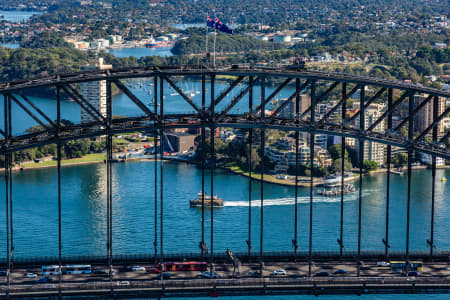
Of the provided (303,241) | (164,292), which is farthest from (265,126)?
(303,241)

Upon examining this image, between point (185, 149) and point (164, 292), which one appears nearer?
point (164, 292)

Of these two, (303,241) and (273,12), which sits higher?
(273,12)

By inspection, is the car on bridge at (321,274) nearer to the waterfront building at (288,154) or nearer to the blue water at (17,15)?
the waterfront building at (288,154)

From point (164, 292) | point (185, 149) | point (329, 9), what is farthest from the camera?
point (329, 9)

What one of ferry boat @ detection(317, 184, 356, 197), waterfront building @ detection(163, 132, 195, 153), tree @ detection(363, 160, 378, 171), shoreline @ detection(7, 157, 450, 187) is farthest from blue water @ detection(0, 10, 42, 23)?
ferry boat @ detection(317, 184, 356, 197)

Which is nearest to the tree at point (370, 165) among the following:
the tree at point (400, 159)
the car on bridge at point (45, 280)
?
the tree at point (400, 159)

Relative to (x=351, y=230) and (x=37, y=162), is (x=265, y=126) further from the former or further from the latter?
(x=37, y=162)

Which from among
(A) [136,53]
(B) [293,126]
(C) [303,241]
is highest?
(A) [136,53]
